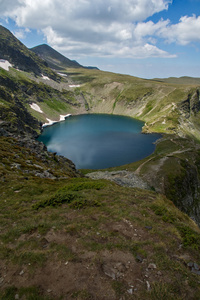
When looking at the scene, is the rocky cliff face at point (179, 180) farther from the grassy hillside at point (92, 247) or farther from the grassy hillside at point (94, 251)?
the grassy hillside at point (94, 251)

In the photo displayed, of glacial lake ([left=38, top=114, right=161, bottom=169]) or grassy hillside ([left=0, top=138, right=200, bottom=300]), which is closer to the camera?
grassy hillside ([left=0, top=138, right=200, bottom=300])

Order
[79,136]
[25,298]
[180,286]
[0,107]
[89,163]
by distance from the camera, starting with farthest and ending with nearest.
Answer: [79,136], [0,107], [89,163], [180,286], [25,298]

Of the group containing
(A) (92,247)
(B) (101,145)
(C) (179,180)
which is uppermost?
(A) (92,247)

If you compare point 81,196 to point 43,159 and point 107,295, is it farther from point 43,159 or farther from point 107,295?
point 43,159

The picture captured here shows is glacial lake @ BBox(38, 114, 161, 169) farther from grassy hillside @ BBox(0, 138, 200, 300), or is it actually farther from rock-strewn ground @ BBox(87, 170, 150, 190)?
grassy hillside @ BBox(0, 138, 200, 300)

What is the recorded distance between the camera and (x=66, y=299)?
27.1ft

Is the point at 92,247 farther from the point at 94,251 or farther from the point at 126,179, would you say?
the point at 126,179

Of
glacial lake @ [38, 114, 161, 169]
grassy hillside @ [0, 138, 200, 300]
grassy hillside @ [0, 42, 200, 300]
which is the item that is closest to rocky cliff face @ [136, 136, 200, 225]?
glacial lake @ [38, 114, 161, 169]

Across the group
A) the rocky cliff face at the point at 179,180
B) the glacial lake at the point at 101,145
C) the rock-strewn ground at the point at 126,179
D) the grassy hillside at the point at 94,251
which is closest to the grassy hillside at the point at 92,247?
the grassy hillside at the point at 94,251

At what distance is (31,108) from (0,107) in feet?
255

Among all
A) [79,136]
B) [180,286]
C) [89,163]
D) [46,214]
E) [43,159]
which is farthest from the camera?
[79,136]

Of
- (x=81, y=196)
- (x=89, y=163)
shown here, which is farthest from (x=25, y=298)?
(x=89, y=163)

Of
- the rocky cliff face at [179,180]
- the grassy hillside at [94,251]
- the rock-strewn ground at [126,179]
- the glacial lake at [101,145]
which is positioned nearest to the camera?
the grassy hillside at [94,251]

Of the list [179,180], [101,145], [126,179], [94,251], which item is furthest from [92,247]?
[101,145]
